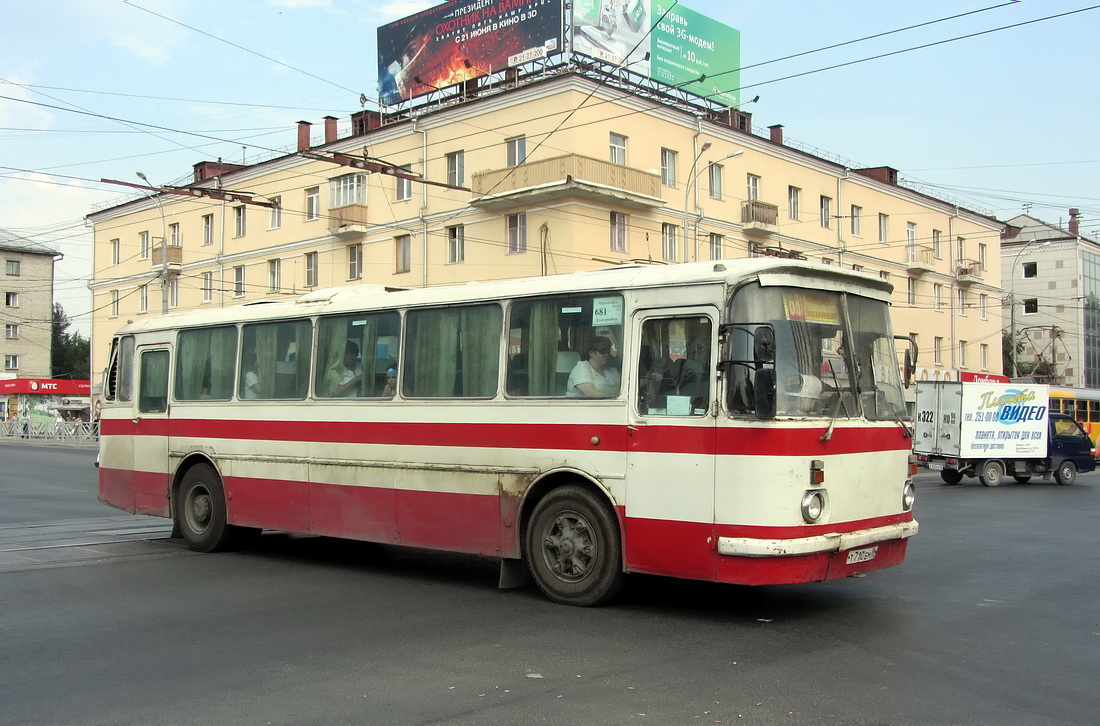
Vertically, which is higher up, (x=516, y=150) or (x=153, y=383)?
(x=516, y=150)

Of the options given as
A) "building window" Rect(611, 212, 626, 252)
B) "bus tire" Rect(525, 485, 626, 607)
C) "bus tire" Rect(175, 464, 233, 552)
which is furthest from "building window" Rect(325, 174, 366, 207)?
"bus tire" Rect(525, 485, 626, 607)

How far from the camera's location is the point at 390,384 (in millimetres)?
10523

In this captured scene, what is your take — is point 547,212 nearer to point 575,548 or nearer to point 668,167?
point 668,167

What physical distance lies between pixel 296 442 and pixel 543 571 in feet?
Result: 12.6

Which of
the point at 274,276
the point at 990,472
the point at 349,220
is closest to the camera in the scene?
the point at 990,472

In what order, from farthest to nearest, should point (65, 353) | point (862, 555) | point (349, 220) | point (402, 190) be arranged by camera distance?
point (65, 353) → point (349, 220) → point (402, 190) → point (862, 555)

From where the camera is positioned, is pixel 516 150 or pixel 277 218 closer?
pixel 516 150

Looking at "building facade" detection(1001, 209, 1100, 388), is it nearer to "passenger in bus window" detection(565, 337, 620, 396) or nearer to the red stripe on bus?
the red stripe on bus

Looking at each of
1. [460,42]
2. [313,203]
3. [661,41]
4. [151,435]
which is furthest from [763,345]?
[313,203]

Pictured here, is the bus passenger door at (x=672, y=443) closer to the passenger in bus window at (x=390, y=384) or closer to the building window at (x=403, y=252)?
the passenger in bus window at (x=390, y=384)

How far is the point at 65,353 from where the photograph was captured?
11462 centimetres

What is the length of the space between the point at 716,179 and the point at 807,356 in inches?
1426

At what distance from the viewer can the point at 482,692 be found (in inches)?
239

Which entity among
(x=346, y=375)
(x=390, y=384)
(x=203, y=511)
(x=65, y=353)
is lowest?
(x=203, y=511)
